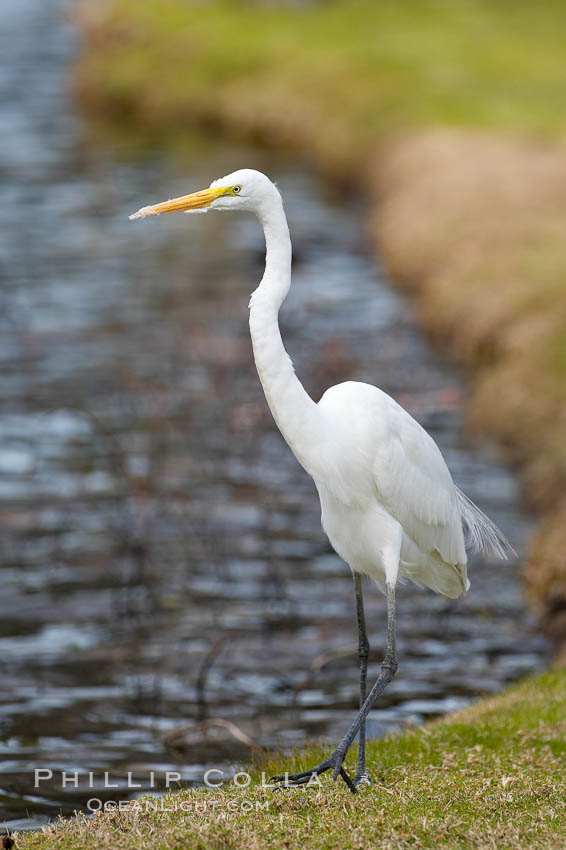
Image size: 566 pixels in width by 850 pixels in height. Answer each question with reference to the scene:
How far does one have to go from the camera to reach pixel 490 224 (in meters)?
20.5

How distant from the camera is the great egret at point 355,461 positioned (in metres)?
6.50

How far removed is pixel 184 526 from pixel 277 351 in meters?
7.10

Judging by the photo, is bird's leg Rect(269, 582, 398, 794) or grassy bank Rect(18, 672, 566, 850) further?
bird's leg Rect(269, 582, 398, 794)

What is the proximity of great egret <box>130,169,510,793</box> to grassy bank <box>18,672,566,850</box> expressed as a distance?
0.90 ft

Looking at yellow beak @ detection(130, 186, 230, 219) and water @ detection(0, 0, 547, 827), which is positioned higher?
yellow beak @ detection(130, 186, 230, 219)

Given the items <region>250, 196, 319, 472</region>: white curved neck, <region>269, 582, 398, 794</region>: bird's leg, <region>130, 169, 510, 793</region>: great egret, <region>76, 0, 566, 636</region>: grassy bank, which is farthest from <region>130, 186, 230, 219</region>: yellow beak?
<region>76, 0, 566, 636</region>: grassy bank

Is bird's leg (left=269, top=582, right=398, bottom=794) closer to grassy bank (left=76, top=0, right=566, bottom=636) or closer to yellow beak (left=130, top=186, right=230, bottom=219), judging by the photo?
yellow beak (left=130, top=186, right=230, bottom=219)

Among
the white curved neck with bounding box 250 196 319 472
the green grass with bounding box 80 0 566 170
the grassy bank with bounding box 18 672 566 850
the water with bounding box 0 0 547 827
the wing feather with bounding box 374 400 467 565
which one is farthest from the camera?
the green grass with bounding box 80 0 566 170

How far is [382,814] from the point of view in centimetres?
601

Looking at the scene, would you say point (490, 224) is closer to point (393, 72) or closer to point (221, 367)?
point (221, 367)

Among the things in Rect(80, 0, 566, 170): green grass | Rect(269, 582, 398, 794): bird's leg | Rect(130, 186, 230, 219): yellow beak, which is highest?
Rect(130, 186, 230, 219): yellow beak

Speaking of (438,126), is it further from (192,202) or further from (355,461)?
(192,202)

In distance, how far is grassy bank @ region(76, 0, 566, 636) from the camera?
1548 cm

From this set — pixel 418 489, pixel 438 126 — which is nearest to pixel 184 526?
pixel 418 489
